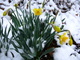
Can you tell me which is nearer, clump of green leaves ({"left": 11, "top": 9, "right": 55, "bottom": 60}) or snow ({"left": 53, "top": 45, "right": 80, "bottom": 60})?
clump of green leaves ({"left": 11, "top": 9, "right": 55, "bottom": 60})

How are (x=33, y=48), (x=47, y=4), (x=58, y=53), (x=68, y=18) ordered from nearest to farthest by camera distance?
(x=33, y=48)
(x=58, y=53)
(x=68, y=18)
(x=47, y=4)

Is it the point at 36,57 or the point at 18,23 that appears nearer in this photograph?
the point at 36,57

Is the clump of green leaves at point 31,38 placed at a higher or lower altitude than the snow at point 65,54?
higher

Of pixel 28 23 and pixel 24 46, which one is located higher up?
pixel 28 23

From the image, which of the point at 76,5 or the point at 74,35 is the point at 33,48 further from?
the point at 76,5

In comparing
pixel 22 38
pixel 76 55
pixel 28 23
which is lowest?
pixel 76 55

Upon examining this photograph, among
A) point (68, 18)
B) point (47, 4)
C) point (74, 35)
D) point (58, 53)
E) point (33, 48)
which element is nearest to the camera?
point (33, 48)

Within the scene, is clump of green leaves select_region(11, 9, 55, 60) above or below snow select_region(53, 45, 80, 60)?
above

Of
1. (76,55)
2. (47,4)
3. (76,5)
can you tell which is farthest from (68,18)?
(76,55)

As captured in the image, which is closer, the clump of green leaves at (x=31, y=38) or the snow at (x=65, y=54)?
the clump of green leaves at (x=31, y=38)

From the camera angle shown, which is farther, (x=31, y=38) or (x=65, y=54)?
(x=65, y=54)

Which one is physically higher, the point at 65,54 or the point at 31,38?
the point at 31,38
